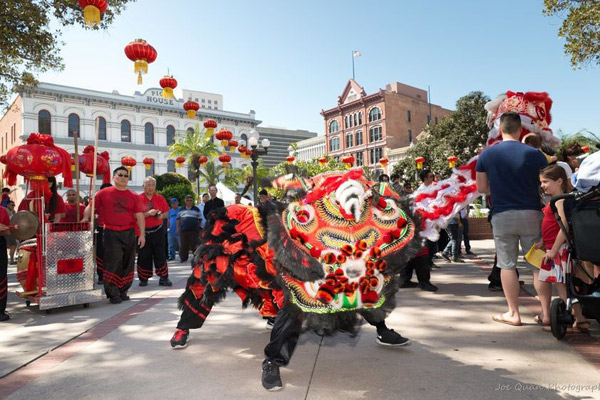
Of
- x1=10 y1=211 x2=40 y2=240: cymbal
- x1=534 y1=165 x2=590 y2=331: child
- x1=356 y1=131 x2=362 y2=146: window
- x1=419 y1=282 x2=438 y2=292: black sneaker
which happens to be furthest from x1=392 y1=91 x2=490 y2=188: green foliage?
x1=356 y1=131 x2=362 y2=146: window

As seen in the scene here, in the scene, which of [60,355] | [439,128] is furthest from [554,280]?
[439,128]

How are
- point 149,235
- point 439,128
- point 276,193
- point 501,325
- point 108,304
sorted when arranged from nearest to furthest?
point 276,193
point 501,325
point 108,304
point 149,235
point 439,128

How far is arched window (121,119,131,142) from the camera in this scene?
43938mm

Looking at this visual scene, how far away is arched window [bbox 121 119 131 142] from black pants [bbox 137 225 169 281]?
135ft

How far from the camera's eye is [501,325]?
146 inches

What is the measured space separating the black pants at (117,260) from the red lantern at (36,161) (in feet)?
3.20

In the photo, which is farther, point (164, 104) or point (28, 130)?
point (164, 104)

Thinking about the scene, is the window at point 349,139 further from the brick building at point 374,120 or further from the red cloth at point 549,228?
the red cloth at point 549,228

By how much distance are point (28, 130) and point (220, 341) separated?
42.9 m

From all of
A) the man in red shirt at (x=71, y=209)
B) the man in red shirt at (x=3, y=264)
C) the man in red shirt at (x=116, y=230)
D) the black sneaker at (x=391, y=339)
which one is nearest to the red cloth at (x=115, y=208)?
the man in red shirt at (x=116, y=230)

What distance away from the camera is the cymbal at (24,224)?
182 inches

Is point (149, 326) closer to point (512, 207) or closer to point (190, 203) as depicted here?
point (512, 207)

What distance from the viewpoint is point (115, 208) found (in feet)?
17.6

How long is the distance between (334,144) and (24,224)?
184 feet
